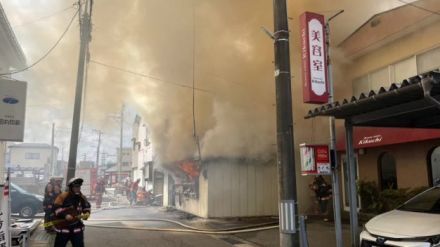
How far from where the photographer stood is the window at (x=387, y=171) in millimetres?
12477

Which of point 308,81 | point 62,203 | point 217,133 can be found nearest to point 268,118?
point 217,133

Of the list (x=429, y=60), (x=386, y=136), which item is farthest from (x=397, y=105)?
(x=429, y=60)

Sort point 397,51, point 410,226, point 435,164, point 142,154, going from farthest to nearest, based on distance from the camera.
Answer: point 142,154 → point 397,51 → point 435,164 → point 410,226

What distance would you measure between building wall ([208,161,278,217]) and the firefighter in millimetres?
7714

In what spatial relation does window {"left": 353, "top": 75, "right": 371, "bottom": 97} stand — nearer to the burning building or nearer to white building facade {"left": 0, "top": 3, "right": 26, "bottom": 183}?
the burning building

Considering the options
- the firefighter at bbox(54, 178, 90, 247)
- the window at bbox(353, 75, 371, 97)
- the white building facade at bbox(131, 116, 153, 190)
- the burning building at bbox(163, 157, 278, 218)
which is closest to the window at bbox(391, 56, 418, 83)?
the window at bbox(353, 75, 371, 97)

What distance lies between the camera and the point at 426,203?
6.41 meters

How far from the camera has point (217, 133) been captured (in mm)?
14164

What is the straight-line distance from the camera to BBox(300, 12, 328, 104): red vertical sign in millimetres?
8344

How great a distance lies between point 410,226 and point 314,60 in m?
4.03

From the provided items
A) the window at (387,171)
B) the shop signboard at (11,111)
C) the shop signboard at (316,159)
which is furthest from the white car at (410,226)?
the window at (387,171)

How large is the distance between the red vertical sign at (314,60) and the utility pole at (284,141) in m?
2.21

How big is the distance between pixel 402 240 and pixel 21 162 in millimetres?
53821

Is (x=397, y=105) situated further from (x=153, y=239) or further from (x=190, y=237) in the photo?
(x=153, y=239)
